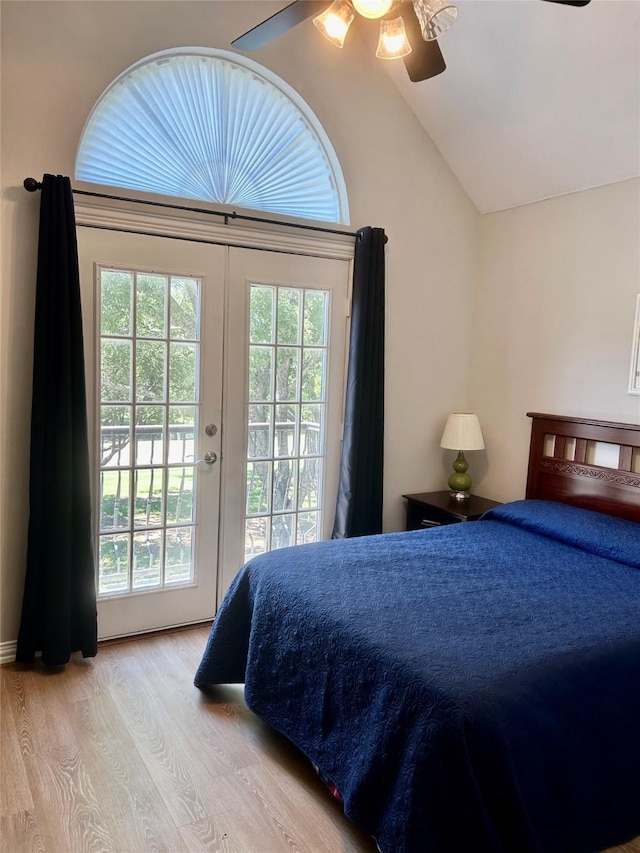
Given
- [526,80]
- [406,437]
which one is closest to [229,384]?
[406,437]

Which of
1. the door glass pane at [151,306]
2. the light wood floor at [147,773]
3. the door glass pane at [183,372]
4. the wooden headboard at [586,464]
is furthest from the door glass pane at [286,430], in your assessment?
the wooden headboard at [586,464]

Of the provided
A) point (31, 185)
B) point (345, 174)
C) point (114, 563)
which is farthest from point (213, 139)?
point (114, 563)

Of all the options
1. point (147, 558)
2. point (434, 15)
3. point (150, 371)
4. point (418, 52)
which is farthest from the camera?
point (147, 558)

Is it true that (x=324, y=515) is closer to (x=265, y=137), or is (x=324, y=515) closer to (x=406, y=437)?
(x=406, y=437)

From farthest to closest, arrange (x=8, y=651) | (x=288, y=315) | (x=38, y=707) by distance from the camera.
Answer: (x=288, y=315)
(x=8, y=651)
(x=38, y=707)

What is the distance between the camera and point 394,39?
2186mm

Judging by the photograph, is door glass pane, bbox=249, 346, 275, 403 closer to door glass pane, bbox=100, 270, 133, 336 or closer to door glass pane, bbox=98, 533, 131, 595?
door glass pane, bbox=100, 270, 133, 336

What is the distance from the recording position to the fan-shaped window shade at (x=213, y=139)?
3027mm

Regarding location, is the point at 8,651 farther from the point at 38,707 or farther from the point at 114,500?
the point at 114,500

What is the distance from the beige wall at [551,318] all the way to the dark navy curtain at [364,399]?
2.64ft

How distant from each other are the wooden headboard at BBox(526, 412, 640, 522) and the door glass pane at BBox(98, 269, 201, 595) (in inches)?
74.9

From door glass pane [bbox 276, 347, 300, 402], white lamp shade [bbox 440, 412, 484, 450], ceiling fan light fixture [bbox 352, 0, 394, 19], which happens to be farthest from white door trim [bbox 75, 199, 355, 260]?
ceiling fan light fixture [bbox 352, 0, 394, 19]

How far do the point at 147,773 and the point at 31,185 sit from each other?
2.31 meters

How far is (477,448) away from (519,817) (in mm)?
2363
